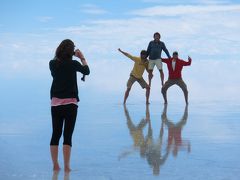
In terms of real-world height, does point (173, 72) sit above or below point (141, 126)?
above

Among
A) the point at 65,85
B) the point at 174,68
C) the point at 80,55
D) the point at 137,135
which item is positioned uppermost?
the point at 80,55

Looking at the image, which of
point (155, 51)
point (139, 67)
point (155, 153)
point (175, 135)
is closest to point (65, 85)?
point (155, 153)

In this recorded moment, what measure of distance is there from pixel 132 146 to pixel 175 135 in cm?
162

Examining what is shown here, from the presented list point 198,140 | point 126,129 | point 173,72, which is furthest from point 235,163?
point 173,72

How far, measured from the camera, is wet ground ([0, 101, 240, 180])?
284 inches

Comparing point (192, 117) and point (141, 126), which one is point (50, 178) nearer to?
point (141, 126)

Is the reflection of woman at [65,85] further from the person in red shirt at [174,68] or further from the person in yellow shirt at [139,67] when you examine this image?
the person in yellow shirt at [139,67]

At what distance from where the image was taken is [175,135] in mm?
10641

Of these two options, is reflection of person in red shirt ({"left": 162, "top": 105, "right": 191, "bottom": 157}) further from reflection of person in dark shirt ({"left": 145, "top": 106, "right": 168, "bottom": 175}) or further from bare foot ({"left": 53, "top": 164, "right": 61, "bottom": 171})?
bare foot ({"left": 53, "top": 164, "right": 61, "bottom": 171})

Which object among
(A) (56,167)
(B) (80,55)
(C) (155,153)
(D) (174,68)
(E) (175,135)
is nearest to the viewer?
(A) (56,167)

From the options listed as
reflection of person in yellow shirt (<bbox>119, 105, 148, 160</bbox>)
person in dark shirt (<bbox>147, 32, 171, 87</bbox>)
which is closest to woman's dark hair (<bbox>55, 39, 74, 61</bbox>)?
reflection of person in yellow shirt (<bbox>119, 105, 148, 160</bbox>)

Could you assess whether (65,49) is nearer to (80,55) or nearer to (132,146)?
(80,55)

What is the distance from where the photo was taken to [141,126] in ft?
39.7

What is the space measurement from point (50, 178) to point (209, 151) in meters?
3.03
